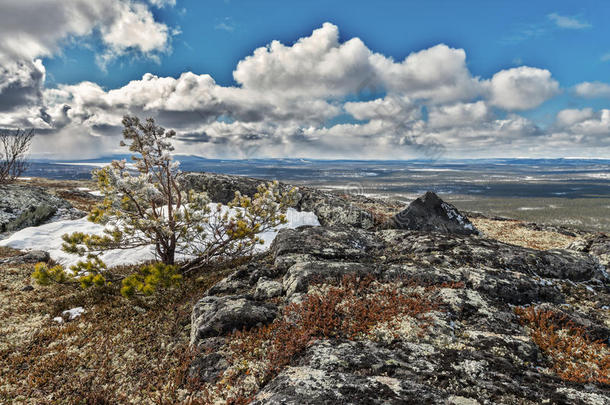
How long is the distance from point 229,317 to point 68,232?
19.2 metres

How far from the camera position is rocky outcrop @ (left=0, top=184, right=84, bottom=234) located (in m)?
22.0

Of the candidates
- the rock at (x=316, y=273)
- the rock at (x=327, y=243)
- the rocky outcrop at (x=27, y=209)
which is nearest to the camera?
the rock at (x=316, y=273)

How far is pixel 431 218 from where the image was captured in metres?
18.2

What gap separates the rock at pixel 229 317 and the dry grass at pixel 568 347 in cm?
549

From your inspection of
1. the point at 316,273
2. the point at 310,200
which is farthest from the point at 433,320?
the point at 310,200

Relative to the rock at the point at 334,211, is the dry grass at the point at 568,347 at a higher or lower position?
lower

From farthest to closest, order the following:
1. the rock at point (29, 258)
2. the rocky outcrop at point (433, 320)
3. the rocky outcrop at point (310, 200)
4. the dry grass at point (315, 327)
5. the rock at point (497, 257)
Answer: the rocky outcrop at point (310, 200) → the rock at point (29, 258) → the rock at point (497, 257) → the dry grass at point (315, 327) → the rocky outcrop at point (433, 320)

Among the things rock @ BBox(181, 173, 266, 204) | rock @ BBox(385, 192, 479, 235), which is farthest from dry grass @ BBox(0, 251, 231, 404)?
rock @ BBox(181, 173, 266, 204)

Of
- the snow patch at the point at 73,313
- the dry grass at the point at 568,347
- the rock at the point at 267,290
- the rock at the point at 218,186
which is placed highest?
the rock at the point at 218,186

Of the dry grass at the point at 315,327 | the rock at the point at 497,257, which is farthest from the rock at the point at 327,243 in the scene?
the dry grass at the point at 315,327

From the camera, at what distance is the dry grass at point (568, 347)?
4.73 metres

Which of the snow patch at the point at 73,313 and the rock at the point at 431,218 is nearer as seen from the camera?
the snow patch at the point at 73,313

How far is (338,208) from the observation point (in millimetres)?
20750

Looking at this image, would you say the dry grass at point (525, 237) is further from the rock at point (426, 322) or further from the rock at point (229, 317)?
the rock at point (229, 317)
